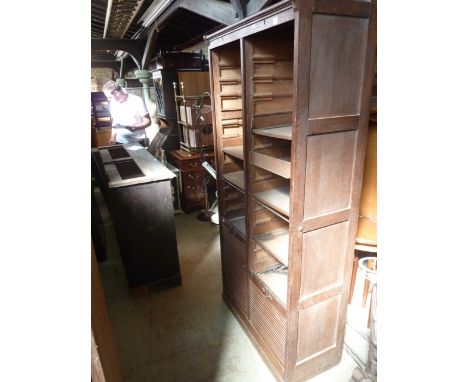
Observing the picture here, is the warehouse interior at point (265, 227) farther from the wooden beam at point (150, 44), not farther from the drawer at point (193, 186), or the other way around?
the drawer at point (193, 186)

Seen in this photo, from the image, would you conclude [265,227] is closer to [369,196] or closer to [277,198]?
[277,198]

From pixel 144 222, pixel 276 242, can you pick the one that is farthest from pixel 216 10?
pixel 276 242

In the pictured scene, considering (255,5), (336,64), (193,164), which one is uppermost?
(255,5)

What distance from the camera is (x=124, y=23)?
15.6ft

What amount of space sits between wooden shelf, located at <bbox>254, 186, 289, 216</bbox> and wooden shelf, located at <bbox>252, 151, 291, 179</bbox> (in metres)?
0.22

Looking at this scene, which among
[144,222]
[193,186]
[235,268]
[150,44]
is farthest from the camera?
[150,44]

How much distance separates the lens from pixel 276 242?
199 centimetres

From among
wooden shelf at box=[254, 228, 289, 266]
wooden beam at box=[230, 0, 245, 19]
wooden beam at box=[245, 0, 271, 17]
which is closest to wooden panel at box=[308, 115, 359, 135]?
wooden shelf at box=[254, 228, 289, 266]

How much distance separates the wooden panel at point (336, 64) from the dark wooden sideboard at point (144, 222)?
166 cm

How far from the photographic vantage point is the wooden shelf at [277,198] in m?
1.70

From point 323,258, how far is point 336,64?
1.03 metres
